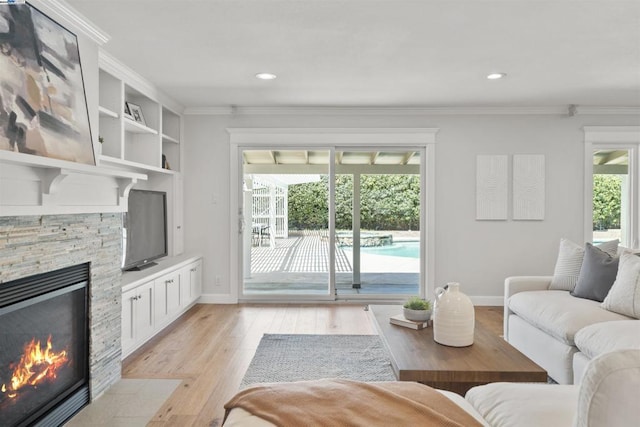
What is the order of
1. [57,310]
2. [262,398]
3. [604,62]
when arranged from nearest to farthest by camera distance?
[262,398]
[57,310]
[604,62]

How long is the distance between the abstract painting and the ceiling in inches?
15.5

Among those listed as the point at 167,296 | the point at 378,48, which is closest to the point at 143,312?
the point at 167,296

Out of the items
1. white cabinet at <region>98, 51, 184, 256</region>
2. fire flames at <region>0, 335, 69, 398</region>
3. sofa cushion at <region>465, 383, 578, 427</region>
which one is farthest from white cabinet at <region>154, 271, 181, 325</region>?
sofa cushion at <region>465, 383, 578, 427</region>

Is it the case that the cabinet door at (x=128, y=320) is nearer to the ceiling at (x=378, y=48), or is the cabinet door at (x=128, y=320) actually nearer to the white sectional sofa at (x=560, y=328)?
the ceiling at (x=378, y=48)

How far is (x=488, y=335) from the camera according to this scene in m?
2.52

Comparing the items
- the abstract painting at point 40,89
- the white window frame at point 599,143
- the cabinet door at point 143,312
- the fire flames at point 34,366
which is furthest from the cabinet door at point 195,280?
the white window frame at point 599,143

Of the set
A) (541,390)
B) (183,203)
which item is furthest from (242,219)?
(541,390)

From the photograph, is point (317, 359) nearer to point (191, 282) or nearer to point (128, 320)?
point (128, 320)

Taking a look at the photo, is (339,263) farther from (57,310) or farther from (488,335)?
(57,310)

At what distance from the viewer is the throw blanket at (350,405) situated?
1.32 m

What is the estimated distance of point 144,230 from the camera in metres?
4.09

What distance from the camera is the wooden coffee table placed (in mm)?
1971

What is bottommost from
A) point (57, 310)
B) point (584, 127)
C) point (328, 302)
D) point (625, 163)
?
point (328, 302)

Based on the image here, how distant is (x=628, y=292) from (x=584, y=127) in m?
3.04
